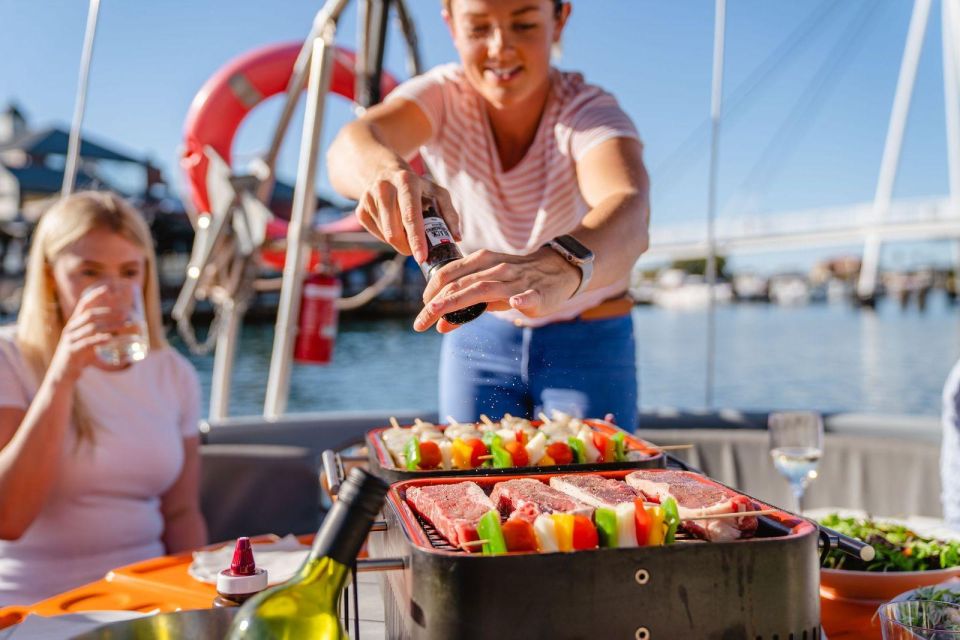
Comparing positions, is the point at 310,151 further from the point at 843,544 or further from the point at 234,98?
the point at 843,544

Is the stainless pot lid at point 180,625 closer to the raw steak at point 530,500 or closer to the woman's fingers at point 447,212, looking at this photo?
the raw steak at point 530,500

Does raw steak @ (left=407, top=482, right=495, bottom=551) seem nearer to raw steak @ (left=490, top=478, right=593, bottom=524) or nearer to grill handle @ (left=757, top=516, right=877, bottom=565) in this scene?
raw steak @ (left=490, top=478, right=593, bottom=524)

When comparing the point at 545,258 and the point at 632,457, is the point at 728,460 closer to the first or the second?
the point at 632,457

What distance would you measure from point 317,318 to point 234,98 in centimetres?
165

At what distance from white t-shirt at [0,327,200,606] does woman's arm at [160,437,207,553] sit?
2.1 inches

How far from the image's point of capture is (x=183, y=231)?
3075 cm

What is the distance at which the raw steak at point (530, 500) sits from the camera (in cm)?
90

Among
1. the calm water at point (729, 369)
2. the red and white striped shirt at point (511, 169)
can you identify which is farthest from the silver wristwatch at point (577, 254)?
the calm water at point (729, 369)

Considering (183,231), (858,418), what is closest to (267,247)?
(858,418)

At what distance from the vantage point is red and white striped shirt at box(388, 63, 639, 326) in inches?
69.6

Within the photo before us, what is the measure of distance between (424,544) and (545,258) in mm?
412

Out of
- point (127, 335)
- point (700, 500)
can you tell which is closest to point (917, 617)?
point (700, 500)

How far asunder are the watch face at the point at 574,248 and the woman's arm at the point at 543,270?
0.02 metres

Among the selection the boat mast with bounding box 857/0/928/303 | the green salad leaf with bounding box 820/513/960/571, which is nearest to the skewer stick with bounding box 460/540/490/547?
the green salad leaf with bounding box 820/513/960/571
